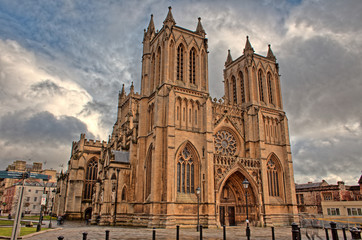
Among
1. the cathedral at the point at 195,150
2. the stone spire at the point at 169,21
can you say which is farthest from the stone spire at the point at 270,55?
the stone spire at the point at 169,21

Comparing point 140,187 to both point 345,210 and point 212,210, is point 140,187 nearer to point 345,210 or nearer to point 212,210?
point 212,210

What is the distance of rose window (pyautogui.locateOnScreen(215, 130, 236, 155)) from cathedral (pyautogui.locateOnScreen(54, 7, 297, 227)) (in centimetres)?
14

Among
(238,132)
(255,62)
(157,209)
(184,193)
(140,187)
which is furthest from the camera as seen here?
(255,62)

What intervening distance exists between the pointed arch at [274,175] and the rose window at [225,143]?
5737 millimetres

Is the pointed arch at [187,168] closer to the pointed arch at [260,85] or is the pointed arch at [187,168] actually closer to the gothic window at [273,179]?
the gothic window at [273,179]

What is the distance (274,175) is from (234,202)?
25.8 feet

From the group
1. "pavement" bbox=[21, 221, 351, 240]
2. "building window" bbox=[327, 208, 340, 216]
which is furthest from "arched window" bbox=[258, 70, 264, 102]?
"pavement" bbox=[21, 221, 351, 240]

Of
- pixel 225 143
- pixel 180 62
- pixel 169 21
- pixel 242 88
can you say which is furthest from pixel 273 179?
pixel 169 21

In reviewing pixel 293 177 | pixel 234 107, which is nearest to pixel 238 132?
pixel 234 107

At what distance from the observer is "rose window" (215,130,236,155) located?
39625mm

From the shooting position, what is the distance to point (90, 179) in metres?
56.2

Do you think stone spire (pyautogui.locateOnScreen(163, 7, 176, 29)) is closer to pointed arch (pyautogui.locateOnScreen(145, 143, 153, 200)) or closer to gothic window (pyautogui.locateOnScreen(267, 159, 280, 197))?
pointed arch (pyautogui.locateOnScreen(145, 143, 153, 200))

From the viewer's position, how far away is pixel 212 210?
1288 inches

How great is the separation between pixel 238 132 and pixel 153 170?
1503cm
